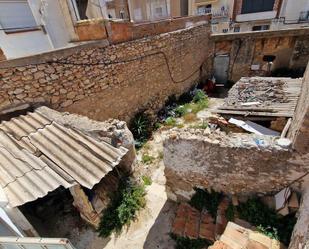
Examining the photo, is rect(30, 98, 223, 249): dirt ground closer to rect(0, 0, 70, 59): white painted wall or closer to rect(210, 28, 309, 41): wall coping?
rect(0, 0, 70, 59): white painted wall

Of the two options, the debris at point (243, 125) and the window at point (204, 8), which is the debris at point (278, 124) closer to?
the debris at point (243, 125)

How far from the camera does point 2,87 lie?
13.0 feet

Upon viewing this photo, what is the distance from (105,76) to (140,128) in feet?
7.75

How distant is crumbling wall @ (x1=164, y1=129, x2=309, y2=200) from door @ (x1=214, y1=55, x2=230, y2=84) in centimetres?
1025

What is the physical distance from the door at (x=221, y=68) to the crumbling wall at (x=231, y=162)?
33.6ft

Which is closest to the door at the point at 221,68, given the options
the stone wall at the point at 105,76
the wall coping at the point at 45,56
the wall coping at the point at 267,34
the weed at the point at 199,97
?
the wall coping at the point at 267,34

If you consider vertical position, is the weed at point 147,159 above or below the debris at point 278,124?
below

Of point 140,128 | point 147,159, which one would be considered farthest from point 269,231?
point 140,128

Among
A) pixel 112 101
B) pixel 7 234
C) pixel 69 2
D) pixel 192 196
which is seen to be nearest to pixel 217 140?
pixel 192 196

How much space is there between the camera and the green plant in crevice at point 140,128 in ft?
23.2

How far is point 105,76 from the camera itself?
6.00 meters

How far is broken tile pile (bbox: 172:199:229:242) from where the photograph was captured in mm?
3455

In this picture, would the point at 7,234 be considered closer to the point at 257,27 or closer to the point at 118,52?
the point at 118,52

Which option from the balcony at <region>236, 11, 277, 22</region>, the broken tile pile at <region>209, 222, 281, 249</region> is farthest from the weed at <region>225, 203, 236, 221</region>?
the balcony at <region>236, 11, 277, 22</region>
